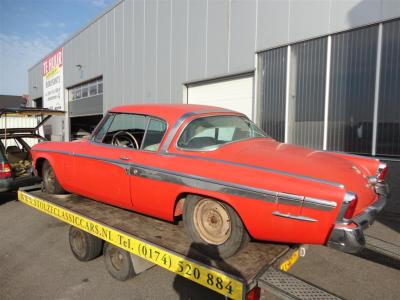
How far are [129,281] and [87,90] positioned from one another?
1775 centimetres

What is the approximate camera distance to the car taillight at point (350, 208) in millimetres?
2141

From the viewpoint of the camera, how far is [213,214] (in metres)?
2.79

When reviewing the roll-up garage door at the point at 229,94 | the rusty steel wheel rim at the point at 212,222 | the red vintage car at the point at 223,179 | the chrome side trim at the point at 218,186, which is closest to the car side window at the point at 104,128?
the red vintage car at the point at 223,179

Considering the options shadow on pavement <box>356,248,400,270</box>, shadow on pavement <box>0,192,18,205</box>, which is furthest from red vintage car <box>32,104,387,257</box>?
shadow on pavement <box>0,192,18,205</box>

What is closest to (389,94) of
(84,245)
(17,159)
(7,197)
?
(84,245)

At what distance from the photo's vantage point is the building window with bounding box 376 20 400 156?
6.20m

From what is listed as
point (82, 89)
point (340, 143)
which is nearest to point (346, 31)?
point (340, 143)

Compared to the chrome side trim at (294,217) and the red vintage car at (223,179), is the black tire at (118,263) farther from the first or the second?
the chrome side trim at (294,217)

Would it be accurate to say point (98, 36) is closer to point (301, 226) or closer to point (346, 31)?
point (346, 31)

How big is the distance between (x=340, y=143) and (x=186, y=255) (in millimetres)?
5574

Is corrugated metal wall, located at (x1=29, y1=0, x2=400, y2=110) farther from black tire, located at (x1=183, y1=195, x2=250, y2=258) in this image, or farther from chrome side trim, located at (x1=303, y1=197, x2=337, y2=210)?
black tire, located at (x1=183, y1=195, x2=250, y2=258)

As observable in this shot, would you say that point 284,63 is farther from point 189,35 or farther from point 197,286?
point 197,286

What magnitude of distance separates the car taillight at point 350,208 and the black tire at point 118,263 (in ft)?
7.01

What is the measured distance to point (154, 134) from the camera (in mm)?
3361
